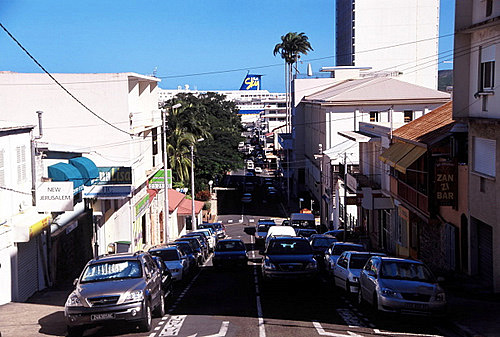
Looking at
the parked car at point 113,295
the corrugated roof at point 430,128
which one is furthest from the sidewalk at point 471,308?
the parked car at point 113,295

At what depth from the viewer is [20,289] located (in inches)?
864

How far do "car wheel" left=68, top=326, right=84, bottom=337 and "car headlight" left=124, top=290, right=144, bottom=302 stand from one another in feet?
3.90

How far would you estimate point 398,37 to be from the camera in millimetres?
112812

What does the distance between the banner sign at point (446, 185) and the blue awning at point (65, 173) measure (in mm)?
14135

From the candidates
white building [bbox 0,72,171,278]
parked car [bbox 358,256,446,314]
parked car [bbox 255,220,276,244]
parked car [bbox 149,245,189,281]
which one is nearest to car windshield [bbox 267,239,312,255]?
parked car [bbox 149,245,189,281]

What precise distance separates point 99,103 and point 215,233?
18.3 meters

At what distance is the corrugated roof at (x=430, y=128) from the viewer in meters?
27.4

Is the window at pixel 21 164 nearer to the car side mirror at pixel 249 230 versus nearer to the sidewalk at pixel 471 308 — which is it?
the sidewalk at pixel 471 308

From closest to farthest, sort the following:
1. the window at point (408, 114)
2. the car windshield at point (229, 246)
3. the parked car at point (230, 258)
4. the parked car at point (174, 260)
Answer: the parked car at point (174, 260)
the parked car at point (230, 258)
the car windshield at point (229, 246)
the window at point (408, 114)

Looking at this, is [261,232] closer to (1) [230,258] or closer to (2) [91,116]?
(2) [91,116]

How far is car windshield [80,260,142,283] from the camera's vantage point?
15.7 m

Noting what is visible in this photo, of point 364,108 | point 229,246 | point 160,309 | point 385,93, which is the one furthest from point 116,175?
point 385,93

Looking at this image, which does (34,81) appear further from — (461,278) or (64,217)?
(461,278)

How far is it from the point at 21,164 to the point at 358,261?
11694mm
